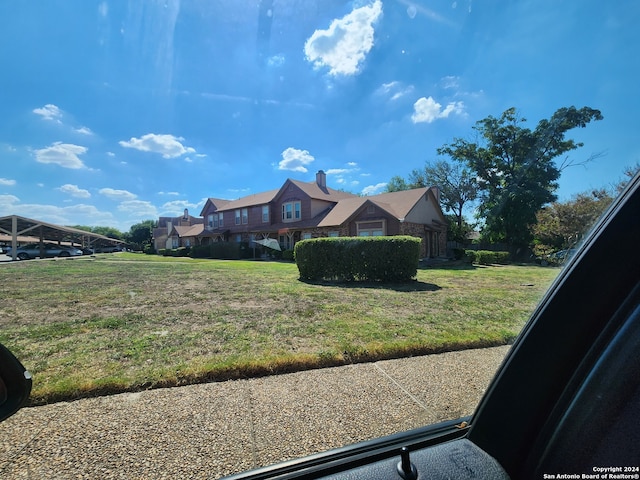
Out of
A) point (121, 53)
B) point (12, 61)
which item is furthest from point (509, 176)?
point (121, 53)

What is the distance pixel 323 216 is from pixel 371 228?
5.69 meters

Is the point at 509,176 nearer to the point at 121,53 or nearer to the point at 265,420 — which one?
the point at 265,420

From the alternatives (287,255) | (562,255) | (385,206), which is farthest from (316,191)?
(562,255)

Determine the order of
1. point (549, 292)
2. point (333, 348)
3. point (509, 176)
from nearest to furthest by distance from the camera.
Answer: point (549, 292)
point (509, 176)
point (333, 348)

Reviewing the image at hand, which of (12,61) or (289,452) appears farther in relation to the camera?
(12,61)

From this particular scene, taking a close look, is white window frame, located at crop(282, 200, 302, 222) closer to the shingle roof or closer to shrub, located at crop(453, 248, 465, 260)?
the shingle roof

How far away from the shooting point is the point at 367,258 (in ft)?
33.9

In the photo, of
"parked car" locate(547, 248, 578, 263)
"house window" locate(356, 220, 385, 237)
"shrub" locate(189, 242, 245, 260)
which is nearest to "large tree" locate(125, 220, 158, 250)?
Result: "shrub" locate(189, 242, 245, 260)

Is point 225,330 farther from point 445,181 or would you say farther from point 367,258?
point 445,181

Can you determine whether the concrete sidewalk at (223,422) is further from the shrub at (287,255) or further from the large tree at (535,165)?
the shrub at (287,255)

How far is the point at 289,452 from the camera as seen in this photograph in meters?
1.99

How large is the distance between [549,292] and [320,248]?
32.0 ft

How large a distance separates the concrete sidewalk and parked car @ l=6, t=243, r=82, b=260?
30.0 meters

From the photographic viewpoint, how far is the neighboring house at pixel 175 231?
47062 millimetres
